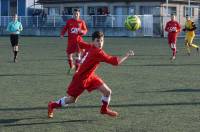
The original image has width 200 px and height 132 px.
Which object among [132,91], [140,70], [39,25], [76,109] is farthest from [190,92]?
[39,25]

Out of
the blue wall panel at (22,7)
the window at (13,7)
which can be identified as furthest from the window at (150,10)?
the window at (13,7)

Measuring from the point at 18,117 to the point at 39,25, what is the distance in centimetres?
4875

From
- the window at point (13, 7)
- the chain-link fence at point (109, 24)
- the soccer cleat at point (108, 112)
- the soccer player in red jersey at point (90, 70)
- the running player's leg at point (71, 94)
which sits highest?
the window at point (13, 7)

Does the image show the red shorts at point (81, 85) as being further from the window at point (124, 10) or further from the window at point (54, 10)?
the window at point (54, 10)

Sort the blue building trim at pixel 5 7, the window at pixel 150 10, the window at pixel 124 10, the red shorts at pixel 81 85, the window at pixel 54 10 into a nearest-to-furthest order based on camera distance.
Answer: the red shorts at pixel 81 85
the window at pixel 150 10
the window at pixel 124 10
the window at pixel 54 10
the blue building trim at pixel 5 7

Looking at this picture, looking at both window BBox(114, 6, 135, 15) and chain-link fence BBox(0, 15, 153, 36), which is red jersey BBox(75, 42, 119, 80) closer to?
chain-link fence BBox(0, 15, 153, 36)

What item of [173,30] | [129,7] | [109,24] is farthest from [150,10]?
[173,30]

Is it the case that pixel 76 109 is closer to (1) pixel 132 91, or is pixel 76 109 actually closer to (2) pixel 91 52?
(2) pixel 91 52

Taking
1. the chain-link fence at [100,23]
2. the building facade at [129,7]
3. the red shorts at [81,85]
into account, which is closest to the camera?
the red shorts at [81,85]

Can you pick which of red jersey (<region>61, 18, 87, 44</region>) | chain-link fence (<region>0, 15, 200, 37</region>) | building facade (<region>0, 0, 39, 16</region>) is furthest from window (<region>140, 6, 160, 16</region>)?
red jersey (<region>61, 18, 87, 44</region>)

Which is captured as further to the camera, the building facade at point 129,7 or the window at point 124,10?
the window at point 124,10

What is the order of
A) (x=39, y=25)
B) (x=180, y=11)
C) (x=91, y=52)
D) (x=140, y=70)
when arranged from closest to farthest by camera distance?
(x=91, y=52) → (x=140, y=70) → (x=39, y=25) → (x=180, y=11)

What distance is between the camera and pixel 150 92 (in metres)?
12.8

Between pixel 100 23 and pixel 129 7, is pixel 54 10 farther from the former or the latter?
pixel 100 23
